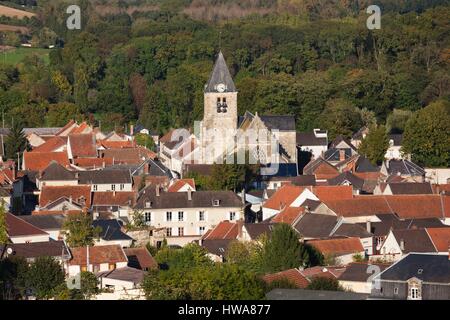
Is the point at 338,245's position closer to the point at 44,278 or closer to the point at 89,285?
the point at 89,285

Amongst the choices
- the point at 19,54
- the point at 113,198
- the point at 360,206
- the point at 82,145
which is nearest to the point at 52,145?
the point at 82,145

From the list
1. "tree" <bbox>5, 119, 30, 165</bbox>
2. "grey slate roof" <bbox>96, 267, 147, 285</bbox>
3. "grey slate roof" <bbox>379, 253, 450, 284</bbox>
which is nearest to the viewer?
"grey slate roof" <bbox>379, 253, 450, 284</bbox>

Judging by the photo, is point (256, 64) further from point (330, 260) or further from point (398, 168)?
point (330, 260)

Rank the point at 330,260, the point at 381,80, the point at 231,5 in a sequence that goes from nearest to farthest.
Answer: the point at 330,260
the point at 381,80
the point at 231,5

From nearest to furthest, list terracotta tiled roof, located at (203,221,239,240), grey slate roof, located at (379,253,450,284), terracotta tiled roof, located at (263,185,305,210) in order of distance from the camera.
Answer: grey slate roof, located at (379,253,450,284) → terracotta tiled roof, located at (203,221,239,240) → terracotta tiled roof, located at (263,185,305,210)

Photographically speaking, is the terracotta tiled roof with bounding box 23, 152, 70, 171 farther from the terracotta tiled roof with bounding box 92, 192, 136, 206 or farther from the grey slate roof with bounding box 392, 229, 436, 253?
the grey slate roof with bounding box 392, 229, 436, 253

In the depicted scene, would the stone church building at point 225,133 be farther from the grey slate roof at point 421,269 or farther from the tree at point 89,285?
the grey slate roof at point 421,269

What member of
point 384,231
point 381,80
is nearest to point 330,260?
point 384,231

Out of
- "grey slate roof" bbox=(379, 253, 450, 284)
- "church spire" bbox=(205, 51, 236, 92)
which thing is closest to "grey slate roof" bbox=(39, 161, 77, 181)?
"church spire" bbox=(205, 51, 236, 92)
